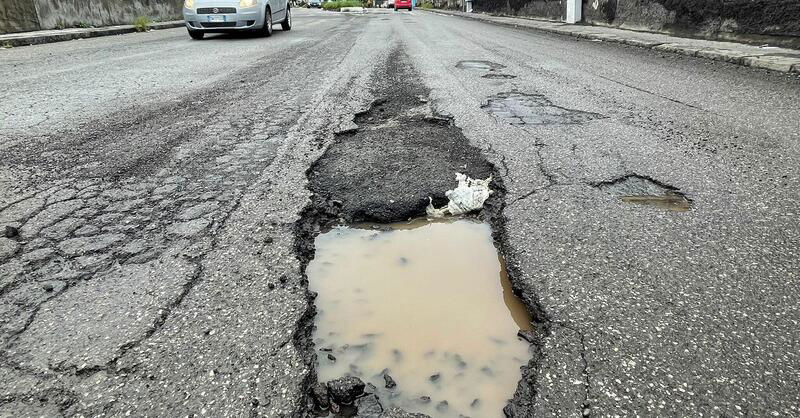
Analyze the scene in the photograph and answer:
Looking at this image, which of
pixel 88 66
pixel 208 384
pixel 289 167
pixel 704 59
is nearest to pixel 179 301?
pixel 208 384

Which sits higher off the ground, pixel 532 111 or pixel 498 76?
pixel 498 76

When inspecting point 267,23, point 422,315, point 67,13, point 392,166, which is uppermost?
point 67,13

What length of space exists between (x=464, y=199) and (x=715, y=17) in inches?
342

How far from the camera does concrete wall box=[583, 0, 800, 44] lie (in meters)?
7.13

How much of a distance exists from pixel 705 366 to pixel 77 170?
316cm

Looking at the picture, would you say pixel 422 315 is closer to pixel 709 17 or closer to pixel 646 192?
pixel 646 192

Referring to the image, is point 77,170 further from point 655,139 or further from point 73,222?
point 655,139

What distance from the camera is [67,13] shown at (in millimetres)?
12289

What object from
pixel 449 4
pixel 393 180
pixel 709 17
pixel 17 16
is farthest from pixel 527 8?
pixel 449 4

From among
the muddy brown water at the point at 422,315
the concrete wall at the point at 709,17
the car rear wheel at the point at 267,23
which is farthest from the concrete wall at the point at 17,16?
the concrete wall at the point at 709,17

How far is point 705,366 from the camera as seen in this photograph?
1.31 m

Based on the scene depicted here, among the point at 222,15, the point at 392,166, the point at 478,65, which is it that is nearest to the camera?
the point at 392,166

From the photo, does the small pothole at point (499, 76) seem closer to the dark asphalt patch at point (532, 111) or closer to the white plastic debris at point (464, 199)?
the dark asphalt patch at point (532, 111)

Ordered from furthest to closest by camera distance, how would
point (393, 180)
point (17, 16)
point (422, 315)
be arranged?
point (17, 16) → point (393, 180) → point (422, 315)
